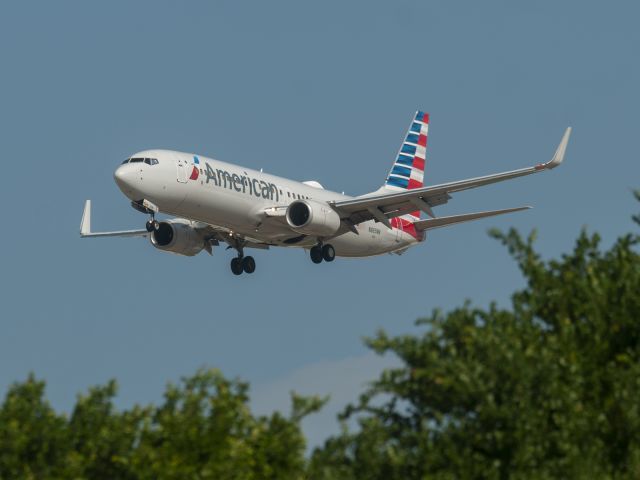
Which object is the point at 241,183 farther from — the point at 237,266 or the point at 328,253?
the point at 237,266

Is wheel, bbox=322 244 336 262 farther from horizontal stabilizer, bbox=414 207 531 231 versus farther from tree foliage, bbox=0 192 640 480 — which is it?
tree foliage, bbox=0 192 640 480

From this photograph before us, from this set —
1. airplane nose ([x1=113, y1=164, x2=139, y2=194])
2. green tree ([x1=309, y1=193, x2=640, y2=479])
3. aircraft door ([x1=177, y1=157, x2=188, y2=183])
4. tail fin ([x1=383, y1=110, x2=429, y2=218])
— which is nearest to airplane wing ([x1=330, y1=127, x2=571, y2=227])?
aircraft door ([x1=177, y1=157, x2=188, y2=183])

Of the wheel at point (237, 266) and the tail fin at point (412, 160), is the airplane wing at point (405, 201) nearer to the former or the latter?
the wheel at point (237, 266)

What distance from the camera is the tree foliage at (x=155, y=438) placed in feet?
95.2

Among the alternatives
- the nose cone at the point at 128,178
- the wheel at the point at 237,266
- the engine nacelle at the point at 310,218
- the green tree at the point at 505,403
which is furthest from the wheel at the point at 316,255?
the green tree at the point at 505,403

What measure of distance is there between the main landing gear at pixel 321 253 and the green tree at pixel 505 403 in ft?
101

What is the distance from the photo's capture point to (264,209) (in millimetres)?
61094

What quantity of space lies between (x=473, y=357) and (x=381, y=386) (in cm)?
208

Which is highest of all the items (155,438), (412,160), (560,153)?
(412,160)

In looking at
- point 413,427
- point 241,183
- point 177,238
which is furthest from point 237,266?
point 413,427

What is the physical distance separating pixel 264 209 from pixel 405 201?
20.8 feet

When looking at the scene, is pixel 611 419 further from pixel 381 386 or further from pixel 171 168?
pixel 171 168

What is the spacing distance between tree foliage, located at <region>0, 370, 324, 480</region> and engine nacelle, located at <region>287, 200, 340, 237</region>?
99.6ft

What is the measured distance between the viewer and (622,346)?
33281mm
